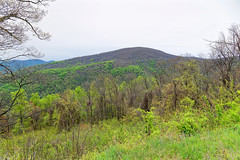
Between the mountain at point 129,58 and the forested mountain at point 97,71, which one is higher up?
the mountain at point 129,58

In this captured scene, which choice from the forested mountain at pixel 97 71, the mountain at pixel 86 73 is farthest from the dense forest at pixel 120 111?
the forested mountain at pixel 97 71

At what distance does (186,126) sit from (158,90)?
752 inches

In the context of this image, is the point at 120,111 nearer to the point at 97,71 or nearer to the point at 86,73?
the point at 86,73

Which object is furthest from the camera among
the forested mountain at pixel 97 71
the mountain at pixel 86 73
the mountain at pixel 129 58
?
the mountain at pixel 129 58

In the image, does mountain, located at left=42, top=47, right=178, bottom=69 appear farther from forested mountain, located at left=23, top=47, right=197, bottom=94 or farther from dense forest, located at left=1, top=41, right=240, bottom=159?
dense forest, located at left=1, top=41, right=240, bottom=159

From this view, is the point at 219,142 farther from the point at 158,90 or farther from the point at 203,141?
the point at 158,90

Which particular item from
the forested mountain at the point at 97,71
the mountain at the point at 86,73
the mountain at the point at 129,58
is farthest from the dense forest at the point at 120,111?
the mountain at the point at 129,58

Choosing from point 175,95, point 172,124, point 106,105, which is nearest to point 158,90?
point 175,95

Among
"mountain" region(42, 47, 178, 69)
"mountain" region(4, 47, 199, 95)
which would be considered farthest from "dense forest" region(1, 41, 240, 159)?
"mountain" region(42, 47, 178, 69)

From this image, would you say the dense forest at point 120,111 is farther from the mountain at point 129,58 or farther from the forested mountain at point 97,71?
the mountain at point 129,58

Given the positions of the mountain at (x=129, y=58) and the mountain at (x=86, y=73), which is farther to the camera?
the mountain at (x=129, y=58)

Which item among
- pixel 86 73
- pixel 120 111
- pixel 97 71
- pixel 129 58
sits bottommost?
pixel 120 111

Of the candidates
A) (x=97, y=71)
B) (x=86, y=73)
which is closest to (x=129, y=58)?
(x=97, y=71)

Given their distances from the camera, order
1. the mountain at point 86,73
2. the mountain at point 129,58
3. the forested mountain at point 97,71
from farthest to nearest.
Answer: the mountain at point 129,58
the forested mountain at point 97,71
the mountain at point 86,73
